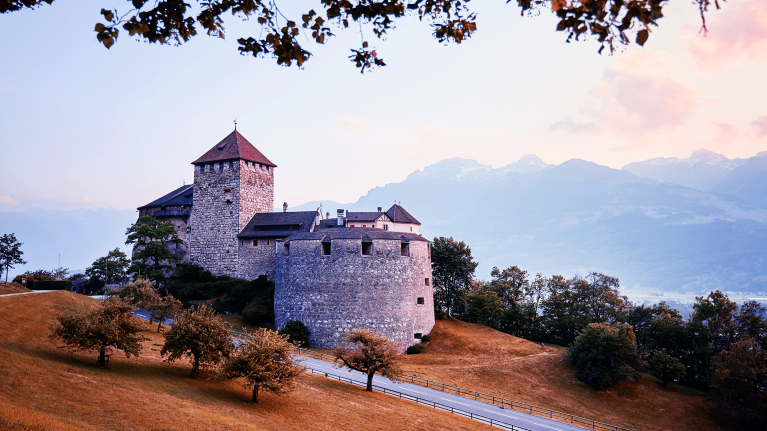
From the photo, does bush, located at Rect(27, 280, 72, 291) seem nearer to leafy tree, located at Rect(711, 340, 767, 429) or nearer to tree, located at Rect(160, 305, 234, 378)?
tree, located at Rect(160, 305, 234, 378)

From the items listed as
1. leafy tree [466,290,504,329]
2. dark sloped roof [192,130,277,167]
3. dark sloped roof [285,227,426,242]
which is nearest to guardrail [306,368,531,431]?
dark sloped roof [285,227,426,242]

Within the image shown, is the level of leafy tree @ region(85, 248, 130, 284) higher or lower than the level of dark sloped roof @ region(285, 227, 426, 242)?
lower

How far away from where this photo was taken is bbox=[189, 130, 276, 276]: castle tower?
5397 centimetres

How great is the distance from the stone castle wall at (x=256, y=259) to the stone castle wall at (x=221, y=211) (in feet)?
2.77

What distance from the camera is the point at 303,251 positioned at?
4419 cm

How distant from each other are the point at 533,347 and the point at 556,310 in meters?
10.6

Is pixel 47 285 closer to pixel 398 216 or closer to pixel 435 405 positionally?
pixel 435 405

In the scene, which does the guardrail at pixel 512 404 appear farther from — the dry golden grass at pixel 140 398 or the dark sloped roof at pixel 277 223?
the dark sloped roof at pixel 277 223

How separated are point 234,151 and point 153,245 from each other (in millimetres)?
15237

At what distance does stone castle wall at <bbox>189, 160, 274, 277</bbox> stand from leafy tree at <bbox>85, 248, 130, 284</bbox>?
7.81 metres

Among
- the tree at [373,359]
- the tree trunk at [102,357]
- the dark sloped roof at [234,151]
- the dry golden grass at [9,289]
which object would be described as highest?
the dark sloped roof at [234,151]

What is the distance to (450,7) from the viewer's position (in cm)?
672

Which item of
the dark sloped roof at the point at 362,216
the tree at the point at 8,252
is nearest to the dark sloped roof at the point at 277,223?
the dark sloped roof at the point at 362,216

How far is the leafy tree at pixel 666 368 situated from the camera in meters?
38.0
